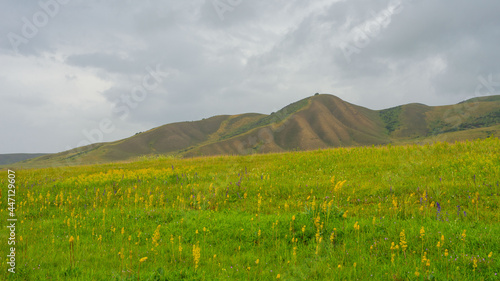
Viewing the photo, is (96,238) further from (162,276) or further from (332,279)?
(332,279)

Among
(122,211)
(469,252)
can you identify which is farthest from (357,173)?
(122,211)

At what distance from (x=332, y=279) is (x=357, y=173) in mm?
8008

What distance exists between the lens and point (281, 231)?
5.61 metres

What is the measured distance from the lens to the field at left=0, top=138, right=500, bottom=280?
4.01 m

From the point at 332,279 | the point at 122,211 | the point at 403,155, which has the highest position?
the point at 403,155

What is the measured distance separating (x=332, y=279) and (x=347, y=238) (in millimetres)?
1529

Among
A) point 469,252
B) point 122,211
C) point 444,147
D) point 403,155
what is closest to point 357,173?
point 403,155

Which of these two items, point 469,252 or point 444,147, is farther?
point 444,147

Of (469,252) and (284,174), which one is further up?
(284,174)

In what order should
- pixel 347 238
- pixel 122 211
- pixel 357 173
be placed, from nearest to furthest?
pixel 347 238 < pixel 122 211 < pixel 357 173

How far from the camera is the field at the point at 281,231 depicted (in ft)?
13.2

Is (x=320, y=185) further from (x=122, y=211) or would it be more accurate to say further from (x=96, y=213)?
(x=96, y=213)

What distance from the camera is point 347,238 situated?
16.8 feet

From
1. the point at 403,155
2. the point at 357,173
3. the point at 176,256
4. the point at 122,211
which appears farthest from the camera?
the point at 403,155
